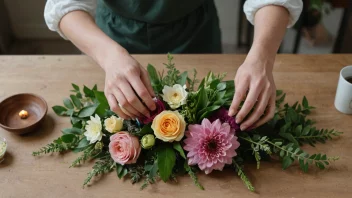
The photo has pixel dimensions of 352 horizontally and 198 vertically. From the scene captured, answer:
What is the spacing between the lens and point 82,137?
95 cm

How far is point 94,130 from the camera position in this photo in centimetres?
91

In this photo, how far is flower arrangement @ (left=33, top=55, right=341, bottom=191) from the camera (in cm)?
86

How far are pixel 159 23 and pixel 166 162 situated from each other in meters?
0.53

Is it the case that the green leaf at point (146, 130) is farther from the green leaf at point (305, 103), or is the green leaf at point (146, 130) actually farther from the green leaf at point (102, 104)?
the green leaf at point (305, 103)

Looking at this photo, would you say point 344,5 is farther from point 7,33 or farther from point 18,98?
point 7,33

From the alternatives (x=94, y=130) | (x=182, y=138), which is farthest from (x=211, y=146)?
(x=94, y=130)

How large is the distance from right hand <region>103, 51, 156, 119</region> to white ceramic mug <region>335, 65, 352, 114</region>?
48 centimetres

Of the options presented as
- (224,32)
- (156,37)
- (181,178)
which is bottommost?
(224,32)

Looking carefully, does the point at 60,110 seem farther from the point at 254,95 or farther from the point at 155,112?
the point at 254,95

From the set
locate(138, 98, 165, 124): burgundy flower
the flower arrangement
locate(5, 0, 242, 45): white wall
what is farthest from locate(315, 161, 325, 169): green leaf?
locate(5, 0, 242, 45): white wall

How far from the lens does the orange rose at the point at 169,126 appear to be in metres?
0.85

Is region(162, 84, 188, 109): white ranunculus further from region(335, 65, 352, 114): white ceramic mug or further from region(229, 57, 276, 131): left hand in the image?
region(335, 65, 352, 114): white ceramic mug

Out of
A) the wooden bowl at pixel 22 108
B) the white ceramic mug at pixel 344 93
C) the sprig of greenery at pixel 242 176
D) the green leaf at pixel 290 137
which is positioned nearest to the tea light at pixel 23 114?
the wooden bowl at pixel 22 108

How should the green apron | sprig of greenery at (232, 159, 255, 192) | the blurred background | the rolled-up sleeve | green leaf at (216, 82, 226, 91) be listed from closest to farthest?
1. sprig of greenery at (232, 159, 255, 192)
2. green leaf at (216, 82, 226, 91)
3. the rolled-up sleeve
4. the green apron
5. the blurred background
